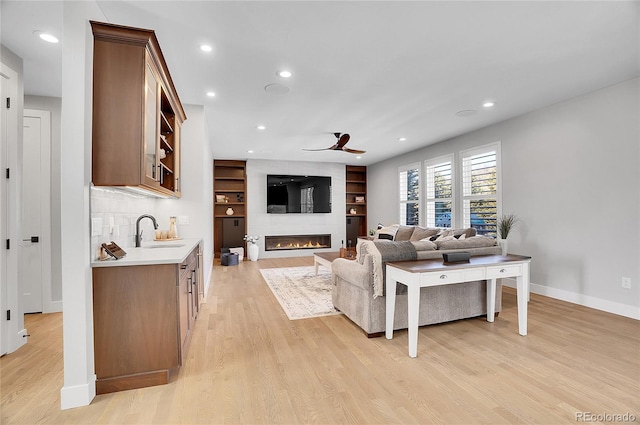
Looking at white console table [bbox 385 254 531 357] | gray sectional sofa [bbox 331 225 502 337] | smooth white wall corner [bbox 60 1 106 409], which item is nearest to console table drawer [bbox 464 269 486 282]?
white console table [bbox 385 254 531 357]

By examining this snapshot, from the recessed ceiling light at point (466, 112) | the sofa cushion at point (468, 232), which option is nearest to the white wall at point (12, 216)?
the recessed ceiling light at point (466, 112)

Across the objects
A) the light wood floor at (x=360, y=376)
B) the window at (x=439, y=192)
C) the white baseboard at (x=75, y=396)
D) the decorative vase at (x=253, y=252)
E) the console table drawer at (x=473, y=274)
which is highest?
the window at (x=439, y=192)

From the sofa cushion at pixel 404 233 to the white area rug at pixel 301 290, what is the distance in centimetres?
163

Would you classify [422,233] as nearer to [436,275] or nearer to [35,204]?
[436,275]

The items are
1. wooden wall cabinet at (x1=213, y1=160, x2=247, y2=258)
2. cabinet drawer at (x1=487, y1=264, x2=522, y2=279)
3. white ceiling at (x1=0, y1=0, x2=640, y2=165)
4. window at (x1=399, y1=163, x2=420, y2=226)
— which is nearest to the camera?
white ceiling at (x1=0, y1=0, x2=640, y2=165)

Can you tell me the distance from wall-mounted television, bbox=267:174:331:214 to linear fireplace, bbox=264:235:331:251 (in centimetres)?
75

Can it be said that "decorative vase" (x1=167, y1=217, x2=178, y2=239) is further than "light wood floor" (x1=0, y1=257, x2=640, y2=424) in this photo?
Yes

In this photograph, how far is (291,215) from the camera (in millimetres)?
8727

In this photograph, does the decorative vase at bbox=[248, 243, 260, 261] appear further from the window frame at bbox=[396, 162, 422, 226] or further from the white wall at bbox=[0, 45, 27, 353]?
the white wall at bbox=[0, 45, 27, 353]

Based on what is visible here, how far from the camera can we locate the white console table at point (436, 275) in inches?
102

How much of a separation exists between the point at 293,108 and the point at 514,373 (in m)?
3.84

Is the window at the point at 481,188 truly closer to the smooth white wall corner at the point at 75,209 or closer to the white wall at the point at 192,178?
the white wall at the point at 192,178

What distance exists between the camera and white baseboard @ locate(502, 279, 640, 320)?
3494 millimetres

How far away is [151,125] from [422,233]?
189 inches
